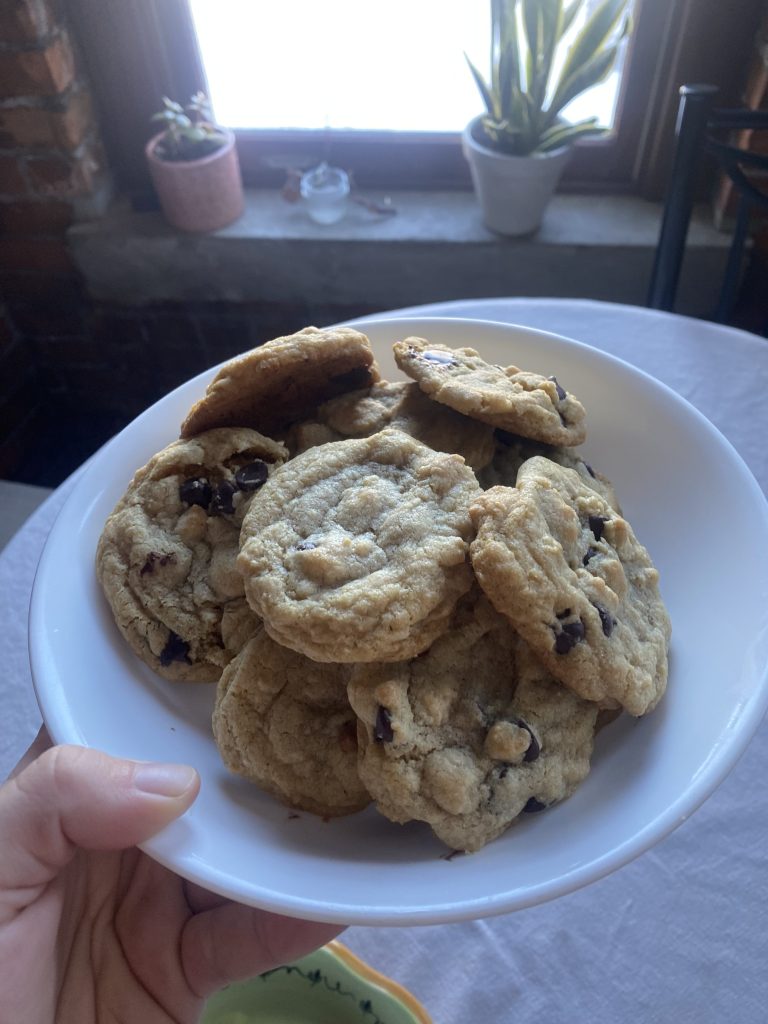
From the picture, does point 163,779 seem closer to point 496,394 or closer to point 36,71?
point 496,394

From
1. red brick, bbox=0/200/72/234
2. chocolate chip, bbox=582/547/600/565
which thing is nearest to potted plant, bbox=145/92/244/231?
red brick, bbox=0/200/72/234

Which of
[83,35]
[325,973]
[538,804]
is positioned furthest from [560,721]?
[83,35]

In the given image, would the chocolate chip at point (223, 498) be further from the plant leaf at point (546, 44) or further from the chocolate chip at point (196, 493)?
the plant leaf at point (546, 44)

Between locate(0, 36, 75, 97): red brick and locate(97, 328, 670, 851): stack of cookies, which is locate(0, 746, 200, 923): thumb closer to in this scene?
locate(97, 328, 670, 851): stack of cookies

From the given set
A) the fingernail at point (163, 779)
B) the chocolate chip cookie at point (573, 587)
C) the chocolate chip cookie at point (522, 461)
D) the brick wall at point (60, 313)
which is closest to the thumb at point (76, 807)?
the fingernail at point (163, 779)

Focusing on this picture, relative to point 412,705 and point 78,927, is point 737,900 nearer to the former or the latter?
point 412,705
